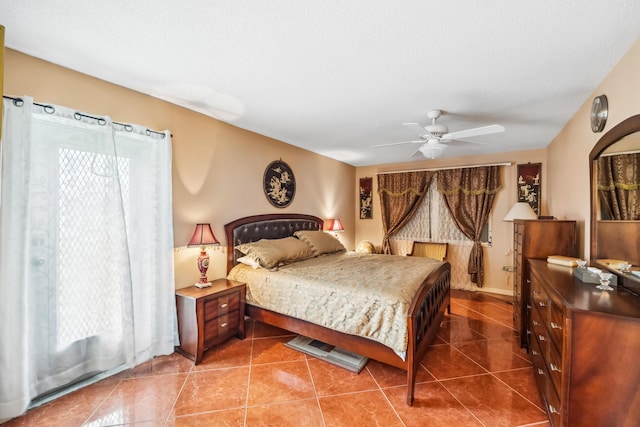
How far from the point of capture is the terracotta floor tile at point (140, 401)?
1.77 metres

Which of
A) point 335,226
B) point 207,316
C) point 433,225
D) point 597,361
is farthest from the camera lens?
point 433,225

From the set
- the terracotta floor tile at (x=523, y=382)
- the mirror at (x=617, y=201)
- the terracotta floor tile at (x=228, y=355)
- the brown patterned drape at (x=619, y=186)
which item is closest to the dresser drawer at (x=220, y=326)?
the terracotta floor tile at (x=228, y=355)

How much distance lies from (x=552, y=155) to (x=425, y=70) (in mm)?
3119

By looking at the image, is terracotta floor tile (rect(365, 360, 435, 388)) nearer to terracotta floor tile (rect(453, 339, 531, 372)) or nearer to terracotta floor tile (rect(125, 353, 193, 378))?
terracotta floor tile (rect(453, 339, 531, 372))

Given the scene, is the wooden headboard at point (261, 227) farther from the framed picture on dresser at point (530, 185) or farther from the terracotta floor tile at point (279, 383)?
the framed picture on dresser at point (530, 185)

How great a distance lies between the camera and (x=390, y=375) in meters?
2.25

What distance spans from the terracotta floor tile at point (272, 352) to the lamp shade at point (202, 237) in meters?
1.18

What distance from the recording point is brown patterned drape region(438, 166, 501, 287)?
4.45 metres

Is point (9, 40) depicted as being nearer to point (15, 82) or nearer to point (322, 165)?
point (15, 82)

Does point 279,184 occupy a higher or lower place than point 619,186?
higher

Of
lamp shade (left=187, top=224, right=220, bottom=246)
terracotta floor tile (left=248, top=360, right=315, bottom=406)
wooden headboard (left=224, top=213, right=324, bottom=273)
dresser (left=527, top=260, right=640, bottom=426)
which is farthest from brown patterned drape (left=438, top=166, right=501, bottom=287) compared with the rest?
lamp shade (left=187, top=224, right=220, bottom=246)

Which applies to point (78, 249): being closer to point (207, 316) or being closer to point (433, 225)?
point (207, 316)

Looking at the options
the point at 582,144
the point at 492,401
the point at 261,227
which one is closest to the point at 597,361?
the point at 492,401

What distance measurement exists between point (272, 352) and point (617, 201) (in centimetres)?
302
